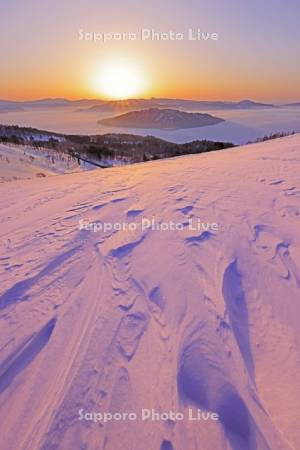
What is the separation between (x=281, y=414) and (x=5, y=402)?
1.51 m

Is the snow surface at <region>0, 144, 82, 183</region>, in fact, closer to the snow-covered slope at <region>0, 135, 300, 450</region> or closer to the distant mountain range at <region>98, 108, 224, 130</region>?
the snow-covered slope at <region>0, 135, 300, 450</region>

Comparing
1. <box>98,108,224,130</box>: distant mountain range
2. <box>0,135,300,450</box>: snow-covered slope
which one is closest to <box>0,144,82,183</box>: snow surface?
<box>0,135,300,450</box>: snow-covered slope

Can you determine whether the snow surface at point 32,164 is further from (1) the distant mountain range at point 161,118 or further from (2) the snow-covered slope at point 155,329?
(1) the distant mountain range at point 161,118

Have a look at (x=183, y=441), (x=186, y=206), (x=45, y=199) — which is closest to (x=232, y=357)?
(x=183, y=441)

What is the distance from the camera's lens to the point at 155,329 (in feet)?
6.86

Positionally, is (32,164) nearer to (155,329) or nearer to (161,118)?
(155,329)

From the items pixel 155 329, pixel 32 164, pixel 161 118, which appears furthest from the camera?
pixel 161 118

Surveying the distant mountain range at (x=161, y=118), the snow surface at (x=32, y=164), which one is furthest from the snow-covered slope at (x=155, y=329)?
the distant mountain range at (x=161, y=118)

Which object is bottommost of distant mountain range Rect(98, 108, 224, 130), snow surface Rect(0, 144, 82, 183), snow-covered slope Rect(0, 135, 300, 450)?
snow-covered slope Rect(0, 135, 300, 450)

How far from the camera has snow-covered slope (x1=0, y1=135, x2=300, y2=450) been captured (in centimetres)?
153

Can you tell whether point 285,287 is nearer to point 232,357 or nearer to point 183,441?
point 232,357

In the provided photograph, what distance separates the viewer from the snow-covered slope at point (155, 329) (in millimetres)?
1534

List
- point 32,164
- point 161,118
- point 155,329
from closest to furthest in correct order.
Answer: point 155,329
point 32,164
point 161,118

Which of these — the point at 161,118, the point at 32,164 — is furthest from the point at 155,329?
the point at 161,118
